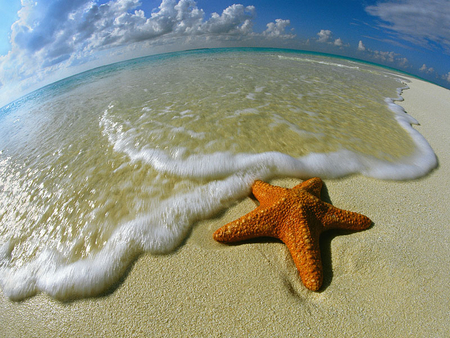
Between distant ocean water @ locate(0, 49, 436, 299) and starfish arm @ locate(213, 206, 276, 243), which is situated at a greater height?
Result: starfish arm @ locate(213, 206, 276, 243)

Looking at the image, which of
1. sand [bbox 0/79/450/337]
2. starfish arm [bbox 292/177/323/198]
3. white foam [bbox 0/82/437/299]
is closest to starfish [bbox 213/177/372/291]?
sand [bbox 0/79/450/337]

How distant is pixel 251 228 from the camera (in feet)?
6.41

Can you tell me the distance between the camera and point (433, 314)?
1508 mm

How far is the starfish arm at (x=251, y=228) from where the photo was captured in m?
1.95

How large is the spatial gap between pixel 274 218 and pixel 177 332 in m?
1.18

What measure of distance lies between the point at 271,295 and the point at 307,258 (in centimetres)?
42

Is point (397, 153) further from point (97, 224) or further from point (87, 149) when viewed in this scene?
point (87, 149)

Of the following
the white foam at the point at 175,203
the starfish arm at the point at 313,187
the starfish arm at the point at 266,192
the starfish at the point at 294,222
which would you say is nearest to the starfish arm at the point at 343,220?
the starfish at the point at 294,222

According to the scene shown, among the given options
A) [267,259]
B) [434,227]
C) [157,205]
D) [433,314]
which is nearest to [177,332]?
[267,259]

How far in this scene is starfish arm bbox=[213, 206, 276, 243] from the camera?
1945mm

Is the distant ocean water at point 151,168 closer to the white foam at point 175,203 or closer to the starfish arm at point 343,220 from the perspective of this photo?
the white foam at point 175,203

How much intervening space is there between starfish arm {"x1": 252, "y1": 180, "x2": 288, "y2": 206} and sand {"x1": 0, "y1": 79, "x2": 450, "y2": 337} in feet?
1.42

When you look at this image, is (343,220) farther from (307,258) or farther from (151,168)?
(151,168)

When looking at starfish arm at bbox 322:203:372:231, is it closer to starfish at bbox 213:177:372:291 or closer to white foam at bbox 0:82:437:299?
starfish at bbox 213:177:372:291
